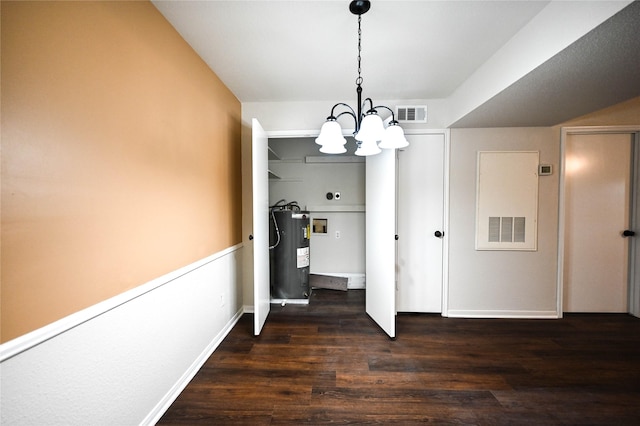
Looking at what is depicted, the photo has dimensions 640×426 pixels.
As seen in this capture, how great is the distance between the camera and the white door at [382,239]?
2.08 m

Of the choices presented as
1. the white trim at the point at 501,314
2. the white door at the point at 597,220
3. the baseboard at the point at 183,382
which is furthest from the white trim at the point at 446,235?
the baseboard at the point at 183,382

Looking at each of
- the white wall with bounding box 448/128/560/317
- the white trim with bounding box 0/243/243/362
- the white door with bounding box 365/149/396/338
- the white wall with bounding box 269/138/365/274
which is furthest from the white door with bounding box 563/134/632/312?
the white trim with bounding box 0/243/243/362

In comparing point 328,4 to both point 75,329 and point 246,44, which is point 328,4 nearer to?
point 246,44

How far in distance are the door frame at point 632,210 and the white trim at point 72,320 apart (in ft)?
12.1

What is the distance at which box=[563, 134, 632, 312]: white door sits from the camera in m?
2.44

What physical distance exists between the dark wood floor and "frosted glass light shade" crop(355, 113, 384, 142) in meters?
1.64

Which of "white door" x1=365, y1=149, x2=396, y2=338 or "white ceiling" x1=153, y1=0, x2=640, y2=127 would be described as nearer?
"white ceiling" x1=153, y1=0, x2=640, y2=127

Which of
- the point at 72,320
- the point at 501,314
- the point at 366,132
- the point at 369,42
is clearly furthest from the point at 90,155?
the point at 501,314

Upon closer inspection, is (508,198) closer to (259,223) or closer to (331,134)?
(331,134)

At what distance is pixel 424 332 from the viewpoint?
2.21 meters

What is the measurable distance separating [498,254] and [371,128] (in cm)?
228

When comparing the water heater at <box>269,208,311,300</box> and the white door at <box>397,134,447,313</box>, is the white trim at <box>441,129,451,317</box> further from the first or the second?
the water heater at <box>269,208,311,300</box>

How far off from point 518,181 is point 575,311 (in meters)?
1.63

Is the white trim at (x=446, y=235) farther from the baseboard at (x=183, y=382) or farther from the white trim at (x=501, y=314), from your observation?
the baseboard at (x=183, y=382)
